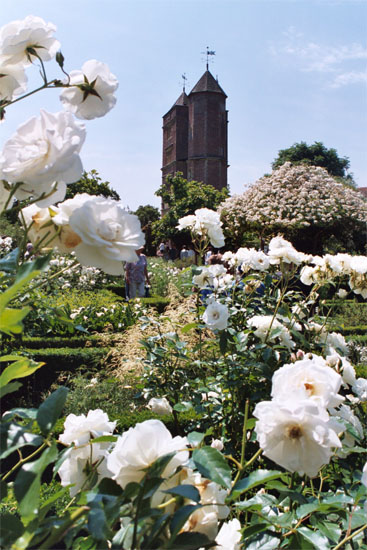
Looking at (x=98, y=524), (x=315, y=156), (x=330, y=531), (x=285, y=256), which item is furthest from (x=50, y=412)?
(x=315, y=156)

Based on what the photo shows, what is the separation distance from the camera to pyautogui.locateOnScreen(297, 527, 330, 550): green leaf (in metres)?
0.82

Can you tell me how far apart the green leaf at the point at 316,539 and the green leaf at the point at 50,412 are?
49 centimetres

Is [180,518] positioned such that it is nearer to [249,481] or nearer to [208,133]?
[249,481]

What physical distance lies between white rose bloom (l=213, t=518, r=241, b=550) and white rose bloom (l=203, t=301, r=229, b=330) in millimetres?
1102

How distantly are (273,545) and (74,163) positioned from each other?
73 centimetres

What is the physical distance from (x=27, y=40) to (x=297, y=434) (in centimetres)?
78

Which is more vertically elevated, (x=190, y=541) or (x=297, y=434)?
(x=297, y=434)

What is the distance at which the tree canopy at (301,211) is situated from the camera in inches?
533

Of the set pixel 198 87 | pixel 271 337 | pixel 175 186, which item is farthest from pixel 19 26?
pixel 198 87

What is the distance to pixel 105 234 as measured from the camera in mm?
620

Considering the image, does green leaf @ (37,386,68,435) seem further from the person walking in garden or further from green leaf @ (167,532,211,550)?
the person walking in garden

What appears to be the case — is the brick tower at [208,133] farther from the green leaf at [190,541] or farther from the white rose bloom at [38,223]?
the green leaf at [190,541]

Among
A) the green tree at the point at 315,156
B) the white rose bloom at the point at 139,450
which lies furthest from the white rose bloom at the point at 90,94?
the green tree at the point at 315,156

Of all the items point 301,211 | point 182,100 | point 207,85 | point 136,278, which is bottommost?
point 136,278
